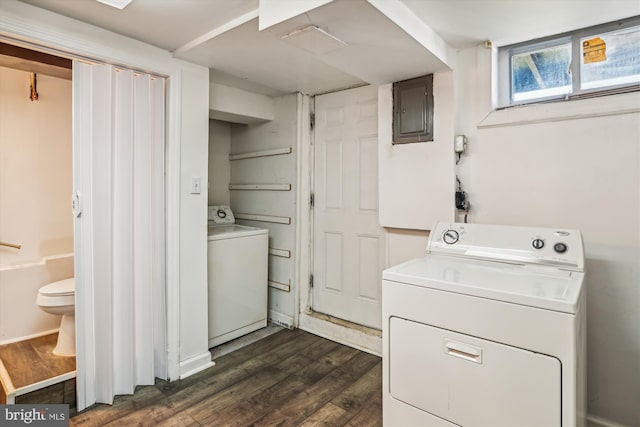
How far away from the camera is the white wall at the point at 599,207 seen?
1579 mm

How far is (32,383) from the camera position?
2.04 meters

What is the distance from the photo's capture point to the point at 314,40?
1.57m

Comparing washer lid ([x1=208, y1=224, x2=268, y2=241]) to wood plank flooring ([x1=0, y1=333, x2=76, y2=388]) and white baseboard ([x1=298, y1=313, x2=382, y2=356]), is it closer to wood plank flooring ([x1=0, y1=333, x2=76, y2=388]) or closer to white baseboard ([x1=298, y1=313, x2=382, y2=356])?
white baseboard ([x1=298, y1=313, x2=382, y2=356])

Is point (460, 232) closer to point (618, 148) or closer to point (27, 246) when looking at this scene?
point (618, 148)

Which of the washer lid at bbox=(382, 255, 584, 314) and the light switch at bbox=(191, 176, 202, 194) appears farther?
the light switch at bbox=(191, 176, 202, 194)

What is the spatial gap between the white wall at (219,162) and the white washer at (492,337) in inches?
90.7

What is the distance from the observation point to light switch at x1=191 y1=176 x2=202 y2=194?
2225mm

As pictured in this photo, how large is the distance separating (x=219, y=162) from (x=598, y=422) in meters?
3.25

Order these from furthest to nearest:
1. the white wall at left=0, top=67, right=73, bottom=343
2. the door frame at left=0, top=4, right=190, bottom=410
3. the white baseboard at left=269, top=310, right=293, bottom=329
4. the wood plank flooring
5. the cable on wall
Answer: the white baseboard at left=269, top=310, right=293, bottom=329 → the white wall at left=0, top=67, right=73, bottom=343 → the wood plank flooring → the cable on wall → the door frame at left=0, top=4, right=190, bottom=410

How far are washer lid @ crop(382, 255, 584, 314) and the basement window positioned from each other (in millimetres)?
920

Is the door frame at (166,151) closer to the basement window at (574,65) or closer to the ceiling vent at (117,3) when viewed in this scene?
the ceiling vent at (117,3)

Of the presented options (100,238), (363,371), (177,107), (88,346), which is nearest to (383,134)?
(177,107)

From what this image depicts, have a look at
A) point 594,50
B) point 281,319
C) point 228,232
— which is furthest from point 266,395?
point 594,50

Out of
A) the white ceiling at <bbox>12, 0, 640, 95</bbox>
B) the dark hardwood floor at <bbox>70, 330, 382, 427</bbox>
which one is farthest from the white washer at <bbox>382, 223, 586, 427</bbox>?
the white ceiling at <bbox>12, 0, 640, 95</bbox>
